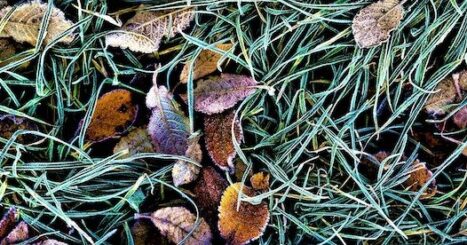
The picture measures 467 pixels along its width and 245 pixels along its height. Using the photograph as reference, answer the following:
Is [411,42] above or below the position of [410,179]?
above

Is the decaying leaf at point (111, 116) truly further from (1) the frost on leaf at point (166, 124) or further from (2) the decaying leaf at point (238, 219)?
(2) the decaying leaf at point (238, 219)

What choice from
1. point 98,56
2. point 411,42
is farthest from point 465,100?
point 98,56

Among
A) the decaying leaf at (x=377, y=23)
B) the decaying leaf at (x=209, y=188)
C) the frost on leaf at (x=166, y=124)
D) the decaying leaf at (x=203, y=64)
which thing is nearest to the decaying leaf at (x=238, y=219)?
the decaying leaf at (x=209, y=188)

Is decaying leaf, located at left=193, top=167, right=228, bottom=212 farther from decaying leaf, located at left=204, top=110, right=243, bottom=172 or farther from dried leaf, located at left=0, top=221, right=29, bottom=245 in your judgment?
dried leaf, located at left=0, top=221, right=29, bottom=245

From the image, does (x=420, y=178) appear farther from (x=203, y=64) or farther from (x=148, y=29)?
(x=148, y=29)

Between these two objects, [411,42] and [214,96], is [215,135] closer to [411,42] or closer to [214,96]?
[214,96]

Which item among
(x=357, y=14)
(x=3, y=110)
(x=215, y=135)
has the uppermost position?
(x=357, y=14)
